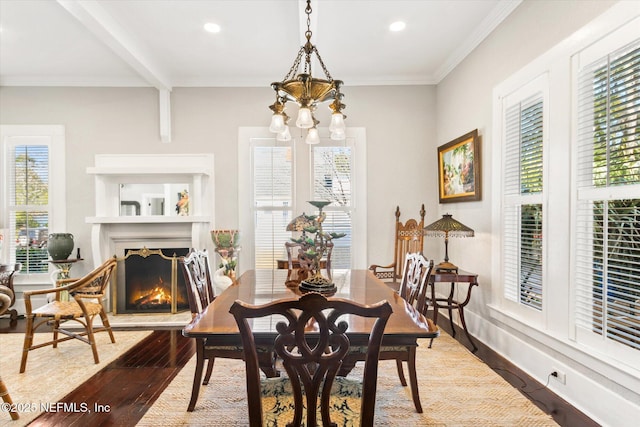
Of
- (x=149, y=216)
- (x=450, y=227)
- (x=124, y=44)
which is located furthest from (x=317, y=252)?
(x=149, y=216)

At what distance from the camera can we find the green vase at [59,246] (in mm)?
3857

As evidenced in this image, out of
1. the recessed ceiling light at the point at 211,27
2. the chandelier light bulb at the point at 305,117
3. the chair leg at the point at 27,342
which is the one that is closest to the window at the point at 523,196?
the chandelier light bulb at the point at 305,117

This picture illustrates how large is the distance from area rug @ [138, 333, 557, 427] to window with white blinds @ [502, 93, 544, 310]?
0.70 metres

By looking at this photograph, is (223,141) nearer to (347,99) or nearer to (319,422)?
(347,99)

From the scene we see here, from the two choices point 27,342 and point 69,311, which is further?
point 69,311

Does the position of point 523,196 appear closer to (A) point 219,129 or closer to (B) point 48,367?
(A) point 219,129

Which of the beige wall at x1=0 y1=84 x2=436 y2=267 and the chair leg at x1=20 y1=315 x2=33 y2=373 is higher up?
the beige wall at x1=0 y1=84 x2=436 y2=267

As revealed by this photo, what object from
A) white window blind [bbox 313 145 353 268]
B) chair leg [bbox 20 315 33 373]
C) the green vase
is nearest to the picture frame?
white window blind [bbox 313 145 353 268]

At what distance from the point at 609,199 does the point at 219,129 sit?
3875mm

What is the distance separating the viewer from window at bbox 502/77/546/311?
2.44 meters

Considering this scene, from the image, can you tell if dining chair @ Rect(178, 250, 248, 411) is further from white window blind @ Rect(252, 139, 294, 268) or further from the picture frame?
the picture frame

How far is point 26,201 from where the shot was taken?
4184 millimetres

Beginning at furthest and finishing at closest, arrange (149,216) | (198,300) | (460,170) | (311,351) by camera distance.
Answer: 1. (149,216)
2. (460,170)
3. (198,300)
4. (311,351)

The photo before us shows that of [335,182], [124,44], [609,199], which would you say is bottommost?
[609,199]
